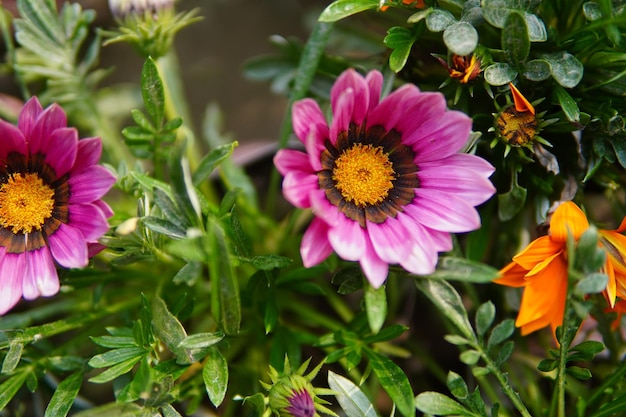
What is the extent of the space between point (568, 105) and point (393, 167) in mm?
244

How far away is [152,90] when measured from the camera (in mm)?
845

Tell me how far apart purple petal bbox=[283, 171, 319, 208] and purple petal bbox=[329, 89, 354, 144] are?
0.06 metres

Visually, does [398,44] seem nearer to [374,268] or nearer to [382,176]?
[382,176]

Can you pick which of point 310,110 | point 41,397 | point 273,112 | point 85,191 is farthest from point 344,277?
point 273,112

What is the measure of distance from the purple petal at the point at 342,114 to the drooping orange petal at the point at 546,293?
0.33m

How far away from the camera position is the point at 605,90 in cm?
86

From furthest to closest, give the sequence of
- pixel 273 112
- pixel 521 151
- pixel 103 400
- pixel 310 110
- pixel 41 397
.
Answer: pixel 273 112
pixel 103 400
pixel 41 397
pixel 521 151
pixel 310 110

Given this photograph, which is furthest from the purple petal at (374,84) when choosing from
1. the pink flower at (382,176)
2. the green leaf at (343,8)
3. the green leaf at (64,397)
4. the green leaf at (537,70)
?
the green leaf at (64,397)

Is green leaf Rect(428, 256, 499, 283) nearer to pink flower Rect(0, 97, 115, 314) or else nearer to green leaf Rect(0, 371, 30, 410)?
pink flower Rect(0, 97, 115, 314)

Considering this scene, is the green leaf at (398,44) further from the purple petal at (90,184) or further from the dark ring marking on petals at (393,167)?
the purple petal at (90,184)

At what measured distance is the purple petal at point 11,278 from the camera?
0.75 metres

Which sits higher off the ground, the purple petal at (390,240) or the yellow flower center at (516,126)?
the yellow flower center at (516,126)

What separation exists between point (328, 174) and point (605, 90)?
0.43 meters

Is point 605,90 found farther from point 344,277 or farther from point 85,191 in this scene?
point 85,191
